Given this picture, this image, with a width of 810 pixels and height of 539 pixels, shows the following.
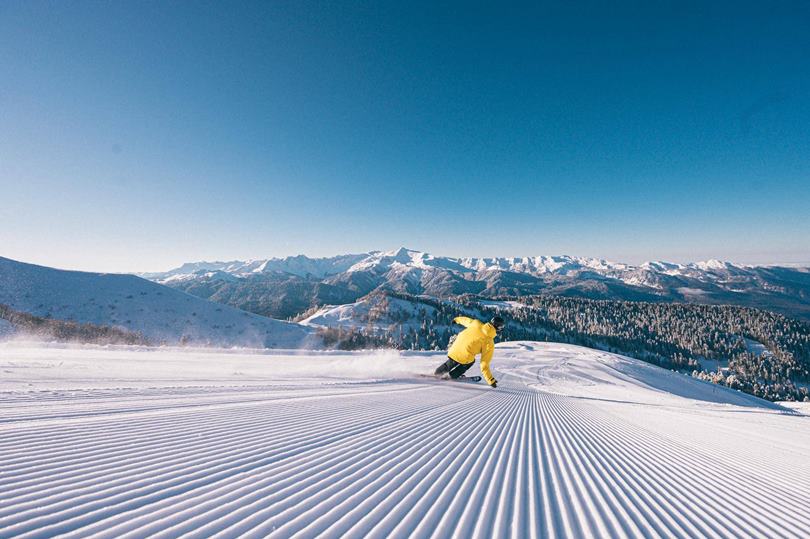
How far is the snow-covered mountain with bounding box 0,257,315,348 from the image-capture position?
47.8 meters

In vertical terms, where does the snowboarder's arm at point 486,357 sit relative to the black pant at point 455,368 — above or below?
above

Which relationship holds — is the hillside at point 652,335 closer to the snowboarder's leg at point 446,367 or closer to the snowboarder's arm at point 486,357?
the snowboarder's leg at point 446,367

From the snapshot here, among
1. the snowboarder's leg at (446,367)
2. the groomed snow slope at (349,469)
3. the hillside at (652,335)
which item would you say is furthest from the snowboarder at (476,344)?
the hillside at (652,335)

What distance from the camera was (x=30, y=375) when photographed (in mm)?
7664

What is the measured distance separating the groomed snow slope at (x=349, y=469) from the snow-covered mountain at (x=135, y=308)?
4551 centimetres

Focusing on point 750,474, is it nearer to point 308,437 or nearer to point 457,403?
point 457,403

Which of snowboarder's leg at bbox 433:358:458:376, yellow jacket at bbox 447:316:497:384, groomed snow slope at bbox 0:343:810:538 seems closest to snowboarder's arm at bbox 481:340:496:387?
yellow jacket at bbox 447:316:497:384

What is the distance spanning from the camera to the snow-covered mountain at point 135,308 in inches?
1884

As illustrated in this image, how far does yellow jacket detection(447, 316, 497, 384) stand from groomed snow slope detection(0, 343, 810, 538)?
7.66 ft

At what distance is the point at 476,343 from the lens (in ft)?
34.3

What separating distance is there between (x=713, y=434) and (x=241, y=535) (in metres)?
10.7

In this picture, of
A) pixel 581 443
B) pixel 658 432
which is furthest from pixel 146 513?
pixel 658 432

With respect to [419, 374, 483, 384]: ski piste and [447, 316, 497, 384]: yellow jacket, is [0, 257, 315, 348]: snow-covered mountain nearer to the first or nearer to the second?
[419, 374, 483, 384]: ski piste

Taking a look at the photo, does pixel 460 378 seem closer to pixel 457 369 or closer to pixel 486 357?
pixel 457 369
